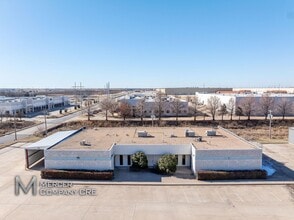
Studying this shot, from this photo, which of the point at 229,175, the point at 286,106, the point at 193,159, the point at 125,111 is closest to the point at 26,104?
the point at 125,111

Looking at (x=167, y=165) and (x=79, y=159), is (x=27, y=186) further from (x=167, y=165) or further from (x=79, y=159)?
(x=167, y=165)

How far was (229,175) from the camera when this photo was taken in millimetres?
21469

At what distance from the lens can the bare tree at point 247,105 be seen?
53.1 meters

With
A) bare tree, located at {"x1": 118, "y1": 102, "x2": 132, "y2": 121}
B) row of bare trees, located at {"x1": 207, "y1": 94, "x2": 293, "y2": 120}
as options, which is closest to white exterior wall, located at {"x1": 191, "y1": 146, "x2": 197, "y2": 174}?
bare tree, located at {"x1": 118, "y1": 102, "x2": 132, "y2": 121}

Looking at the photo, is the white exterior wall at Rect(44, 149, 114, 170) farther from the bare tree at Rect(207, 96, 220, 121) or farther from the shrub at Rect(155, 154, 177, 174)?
the bare tree at Rect(207, 96, 220, 121)

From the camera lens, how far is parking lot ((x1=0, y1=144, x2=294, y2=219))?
621 inches

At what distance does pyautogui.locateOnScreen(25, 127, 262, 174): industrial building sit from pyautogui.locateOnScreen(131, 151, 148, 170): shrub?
2.32 feet

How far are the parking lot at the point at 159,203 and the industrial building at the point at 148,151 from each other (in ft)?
Result: 7.94

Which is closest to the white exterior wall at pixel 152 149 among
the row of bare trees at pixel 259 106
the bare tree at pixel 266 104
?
the row of bare trees at pixel 259 106

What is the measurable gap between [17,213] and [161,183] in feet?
32.9

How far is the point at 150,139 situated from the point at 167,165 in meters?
5.34

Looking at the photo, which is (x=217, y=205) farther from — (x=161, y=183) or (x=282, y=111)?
(x=282, y=111)

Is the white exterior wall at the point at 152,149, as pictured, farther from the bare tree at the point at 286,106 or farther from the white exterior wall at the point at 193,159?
the bare tree at the point at 286,106

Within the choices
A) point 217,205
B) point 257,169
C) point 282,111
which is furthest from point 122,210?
point 282,111
